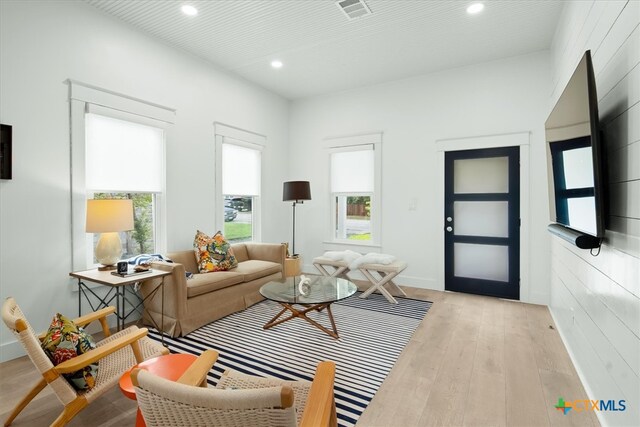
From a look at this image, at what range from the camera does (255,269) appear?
402cm

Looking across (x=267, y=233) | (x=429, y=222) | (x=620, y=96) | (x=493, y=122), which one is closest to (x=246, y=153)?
(x=267, y=233)

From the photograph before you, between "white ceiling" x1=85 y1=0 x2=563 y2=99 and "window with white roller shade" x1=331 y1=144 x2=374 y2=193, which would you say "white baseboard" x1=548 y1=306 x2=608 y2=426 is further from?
"white ceiling" x1=85 y1=0 x2=563 y2=99

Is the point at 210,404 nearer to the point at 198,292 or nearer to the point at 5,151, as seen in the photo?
the point at 198,292

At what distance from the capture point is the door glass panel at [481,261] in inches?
172

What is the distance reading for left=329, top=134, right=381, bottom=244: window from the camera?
5.25m

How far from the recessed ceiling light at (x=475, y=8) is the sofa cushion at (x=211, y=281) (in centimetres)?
366

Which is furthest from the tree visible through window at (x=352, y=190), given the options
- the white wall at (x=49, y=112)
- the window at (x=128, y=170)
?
the window at (x=128, y=170)

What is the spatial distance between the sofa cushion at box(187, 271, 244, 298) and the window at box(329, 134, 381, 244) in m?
2.32

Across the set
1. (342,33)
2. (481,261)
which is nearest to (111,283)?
(342,33)

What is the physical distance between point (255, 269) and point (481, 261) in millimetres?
3015

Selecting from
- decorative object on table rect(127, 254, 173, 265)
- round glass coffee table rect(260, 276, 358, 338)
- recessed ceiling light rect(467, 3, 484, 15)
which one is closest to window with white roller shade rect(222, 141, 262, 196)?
decorative object on table rect(127, 254, 173, 265)

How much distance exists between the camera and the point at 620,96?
1.69 meters

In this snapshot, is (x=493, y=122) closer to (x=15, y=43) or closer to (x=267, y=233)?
(x=267, y=233)

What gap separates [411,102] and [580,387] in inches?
155
